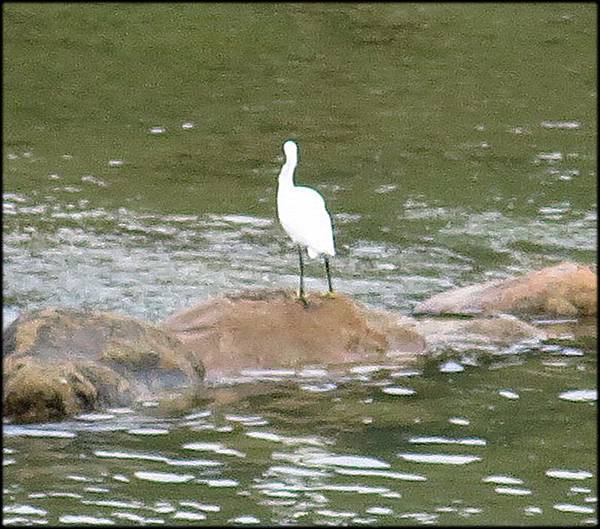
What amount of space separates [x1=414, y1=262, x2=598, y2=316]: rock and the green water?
1.19ft

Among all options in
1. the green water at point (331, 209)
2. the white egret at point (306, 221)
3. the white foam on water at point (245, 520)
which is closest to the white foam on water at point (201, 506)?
the green water at point (331, 209)

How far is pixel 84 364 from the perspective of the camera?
8.80m

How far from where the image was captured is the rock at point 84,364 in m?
8.50

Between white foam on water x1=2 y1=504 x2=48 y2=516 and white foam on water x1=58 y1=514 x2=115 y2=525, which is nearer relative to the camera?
white foam on water x1=58 y1=514 x2=115 y2=525

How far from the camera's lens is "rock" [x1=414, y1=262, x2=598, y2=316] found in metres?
10.9

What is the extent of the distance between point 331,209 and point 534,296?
10.2 feet

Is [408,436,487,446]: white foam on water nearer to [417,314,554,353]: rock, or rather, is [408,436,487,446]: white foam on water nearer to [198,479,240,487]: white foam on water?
[198,479,240,487]: white foam on water

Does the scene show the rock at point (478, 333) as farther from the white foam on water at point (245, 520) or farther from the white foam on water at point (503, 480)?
the white foam on water at point (245, 520)

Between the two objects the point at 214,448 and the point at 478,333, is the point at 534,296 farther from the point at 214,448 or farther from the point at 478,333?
the point at 214,448

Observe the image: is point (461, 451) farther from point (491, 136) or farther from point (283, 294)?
point (491, 136)

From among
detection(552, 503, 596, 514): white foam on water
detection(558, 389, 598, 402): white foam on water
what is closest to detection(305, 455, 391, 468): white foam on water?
detection(552, 503, 596, 514): white foam on water

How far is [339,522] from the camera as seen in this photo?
7332mm

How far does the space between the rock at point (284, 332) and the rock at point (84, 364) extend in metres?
0.39

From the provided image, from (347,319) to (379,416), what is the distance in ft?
4.30
